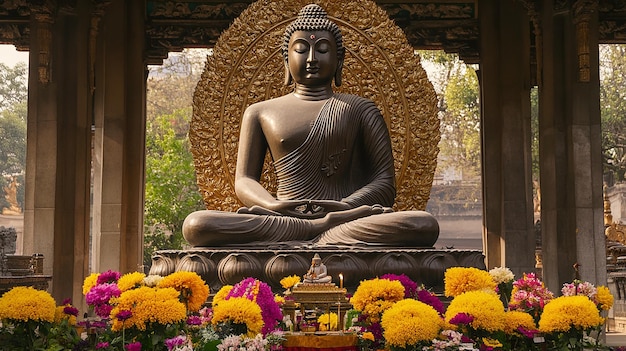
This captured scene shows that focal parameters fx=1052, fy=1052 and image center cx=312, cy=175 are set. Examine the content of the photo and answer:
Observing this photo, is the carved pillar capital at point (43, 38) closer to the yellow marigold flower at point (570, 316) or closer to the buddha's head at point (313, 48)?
Answer: the buddha's head at point (313, 48)

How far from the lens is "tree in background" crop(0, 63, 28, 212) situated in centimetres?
3709

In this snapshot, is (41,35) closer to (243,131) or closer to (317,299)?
(243,131)

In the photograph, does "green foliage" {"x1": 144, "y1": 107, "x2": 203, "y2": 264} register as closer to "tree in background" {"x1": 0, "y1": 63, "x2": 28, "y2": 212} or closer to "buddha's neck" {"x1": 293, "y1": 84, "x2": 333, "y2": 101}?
"tree in background" {"x1": 0, "y1": 63, "x2": 28, "y2": 212}

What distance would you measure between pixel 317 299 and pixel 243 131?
14.0 ft

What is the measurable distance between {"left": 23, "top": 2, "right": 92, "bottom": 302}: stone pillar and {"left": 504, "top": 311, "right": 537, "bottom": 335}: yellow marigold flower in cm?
911

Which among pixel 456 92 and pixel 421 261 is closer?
pixel 421 261

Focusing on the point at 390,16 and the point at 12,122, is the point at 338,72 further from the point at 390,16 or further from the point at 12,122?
the point at 12,122

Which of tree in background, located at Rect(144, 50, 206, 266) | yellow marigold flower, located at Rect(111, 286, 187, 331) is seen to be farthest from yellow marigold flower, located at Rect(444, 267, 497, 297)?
tree in background, located at Rect(144, 50, 206, 266)

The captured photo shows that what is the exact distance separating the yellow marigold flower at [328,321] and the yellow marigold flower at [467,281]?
0.71m

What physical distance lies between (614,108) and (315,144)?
22052 mm

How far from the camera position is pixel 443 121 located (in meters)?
31.9

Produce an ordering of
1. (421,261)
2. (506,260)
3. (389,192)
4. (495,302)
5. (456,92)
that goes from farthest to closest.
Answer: (456,92), (506,260), (389,192), (421,261), (495,302)

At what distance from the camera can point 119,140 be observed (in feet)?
46.6

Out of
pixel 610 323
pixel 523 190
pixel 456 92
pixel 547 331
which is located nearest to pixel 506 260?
pixel 523 190
